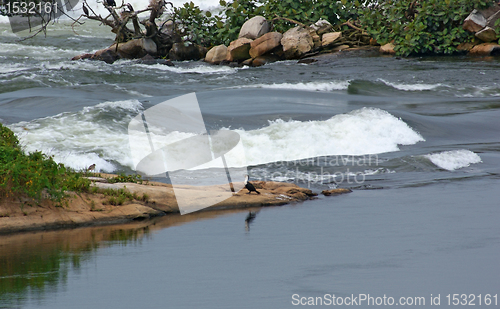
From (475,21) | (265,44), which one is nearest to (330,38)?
(265,44)

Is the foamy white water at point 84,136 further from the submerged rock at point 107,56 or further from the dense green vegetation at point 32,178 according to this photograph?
the submerged rock at point 107,56

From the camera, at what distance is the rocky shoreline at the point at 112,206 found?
19.5 ft

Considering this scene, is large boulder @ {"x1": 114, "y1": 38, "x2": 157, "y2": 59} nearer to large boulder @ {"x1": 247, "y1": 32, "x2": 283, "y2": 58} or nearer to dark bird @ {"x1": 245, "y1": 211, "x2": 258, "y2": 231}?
large boulder @ {"x1": 247, "y1": 32, "x2": 283, "y2": 58}

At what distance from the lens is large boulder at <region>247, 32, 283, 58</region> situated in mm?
23300

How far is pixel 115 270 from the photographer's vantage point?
14.9 ft

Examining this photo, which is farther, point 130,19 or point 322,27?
point 322,27

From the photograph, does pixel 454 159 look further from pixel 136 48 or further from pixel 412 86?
pixel 136 48

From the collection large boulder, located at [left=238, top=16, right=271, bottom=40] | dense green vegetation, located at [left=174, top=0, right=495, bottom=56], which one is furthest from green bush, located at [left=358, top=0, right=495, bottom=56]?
large boulder, located at [left=238, top=16, right=271, bottom=40]

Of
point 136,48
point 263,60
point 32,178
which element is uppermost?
point 136,48

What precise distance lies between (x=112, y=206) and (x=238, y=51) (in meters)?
17.6

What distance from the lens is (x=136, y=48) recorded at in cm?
2397

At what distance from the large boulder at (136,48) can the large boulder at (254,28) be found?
4.20 metres

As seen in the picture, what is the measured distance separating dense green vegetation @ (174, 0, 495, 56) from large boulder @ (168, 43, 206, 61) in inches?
27.3

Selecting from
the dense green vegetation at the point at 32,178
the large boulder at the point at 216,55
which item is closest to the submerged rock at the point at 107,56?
the large boulder at the point at 216,55
